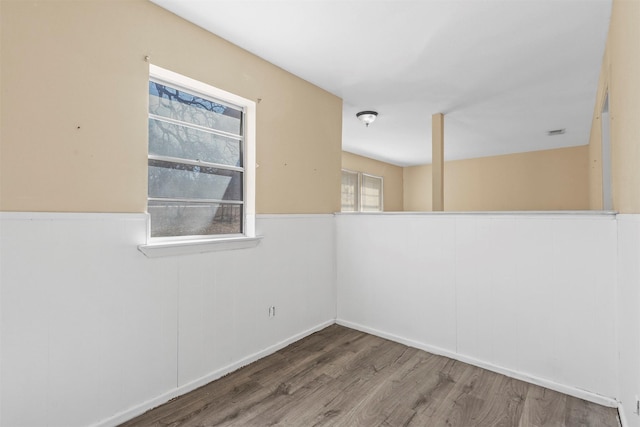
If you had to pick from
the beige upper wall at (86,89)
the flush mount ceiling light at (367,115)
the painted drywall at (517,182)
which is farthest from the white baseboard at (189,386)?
the painted drywall at (517,182)

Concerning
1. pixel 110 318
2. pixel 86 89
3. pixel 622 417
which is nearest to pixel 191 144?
pixel 86 89

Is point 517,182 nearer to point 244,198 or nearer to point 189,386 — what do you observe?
point 244,198

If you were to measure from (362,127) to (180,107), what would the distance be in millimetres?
3095

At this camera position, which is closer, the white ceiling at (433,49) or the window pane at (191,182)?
the white ceiling at (433,49)

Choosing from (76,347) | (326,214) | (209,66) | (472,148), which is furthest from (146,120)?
(472,148)

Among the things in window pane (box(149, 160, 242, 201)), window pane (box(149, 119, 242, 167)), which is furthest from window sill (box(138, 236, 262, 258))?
window pane (box(149, 119, 242, 167))

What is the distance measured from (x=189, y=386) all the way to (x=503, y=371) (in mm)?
2309

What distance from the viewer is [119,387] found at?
1884 mm

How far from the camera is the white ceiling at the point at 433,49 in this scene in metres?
2.08

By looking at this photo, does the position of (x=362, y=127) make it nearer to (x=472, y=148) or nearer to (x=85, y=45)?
(x=472, y=148)

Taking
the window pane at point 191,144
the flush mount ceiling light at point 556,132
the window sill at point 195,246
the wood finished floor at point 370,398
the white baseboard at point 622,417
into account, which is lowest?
the wood finished floor at point 370,398

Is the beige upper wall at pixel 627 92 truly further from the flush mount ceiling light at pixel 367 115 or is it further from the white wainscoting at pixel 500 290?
the flush mount ceiling light at pixel 367 115

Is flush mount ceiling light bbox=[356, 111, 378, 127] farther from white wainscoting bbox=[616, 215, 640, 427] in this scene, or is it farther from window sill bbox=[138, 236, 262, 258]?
white wainscoting bbox=[616, 215, 640, 427]

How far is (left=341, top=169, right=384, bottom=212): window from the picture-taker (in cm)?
702
